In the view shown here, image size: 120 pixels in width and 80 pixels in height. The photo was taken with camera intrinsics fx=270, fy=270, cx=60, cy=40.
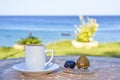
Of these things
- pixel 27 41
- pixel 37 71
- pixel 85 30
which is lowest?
pixel 37 71

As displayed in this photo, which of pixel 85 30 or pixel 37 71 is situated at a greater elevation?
pixel 85 30

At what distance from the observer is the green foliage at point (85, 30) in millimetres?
5980

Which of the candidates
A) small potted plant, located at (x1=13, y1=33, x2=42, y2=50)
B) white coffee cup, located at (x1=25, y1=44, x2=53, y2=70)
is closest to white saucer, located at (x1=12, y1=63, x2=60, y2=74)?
white coffee cup, located at (x1=25, y1=44, x2=53, y2=70)

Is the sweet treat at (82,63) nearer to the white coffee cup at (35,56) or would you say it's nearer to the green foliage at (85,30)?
the white coffee cup at (35,56)

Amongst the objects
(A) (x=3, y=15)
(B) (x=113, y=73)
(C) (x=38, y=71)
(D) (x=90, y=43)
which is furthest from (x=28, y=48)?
(A) (x=3, y=15)

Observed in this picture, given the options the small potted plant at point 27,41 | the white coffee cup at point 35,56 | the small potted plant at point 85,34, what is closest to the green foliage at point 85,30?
the small potted plant at point 85,34

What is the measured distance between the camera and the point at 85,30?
6.00 m

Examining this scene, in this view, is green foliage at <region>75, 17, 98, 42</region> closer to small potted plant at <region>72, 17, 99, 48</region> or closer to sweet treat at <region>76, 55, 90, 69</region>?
small potted plant at <region>72, 17, 99, 48</region>

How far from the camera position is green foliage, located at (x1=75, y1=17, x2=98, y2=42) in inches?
235

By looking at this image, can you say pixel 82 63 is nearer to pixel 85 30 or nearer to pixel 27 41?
pixel 85 30

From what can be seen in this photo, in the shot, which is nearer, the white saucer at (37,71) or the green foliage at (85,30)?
the white saucer at (37,71)

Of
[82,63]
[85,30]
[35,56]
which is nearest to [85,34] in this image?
[85,30]

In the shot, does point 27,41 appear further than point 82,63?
Yes
